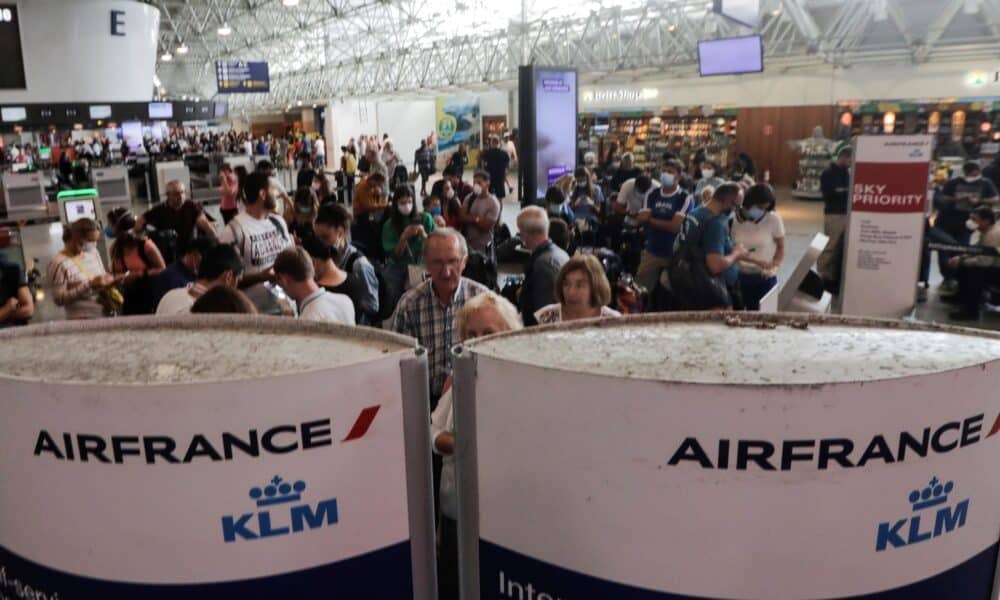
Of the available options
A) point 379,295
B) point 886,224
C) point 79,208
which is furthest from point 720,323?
point 79,208

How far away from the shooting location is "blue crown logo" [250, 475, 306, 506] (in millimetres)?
1296

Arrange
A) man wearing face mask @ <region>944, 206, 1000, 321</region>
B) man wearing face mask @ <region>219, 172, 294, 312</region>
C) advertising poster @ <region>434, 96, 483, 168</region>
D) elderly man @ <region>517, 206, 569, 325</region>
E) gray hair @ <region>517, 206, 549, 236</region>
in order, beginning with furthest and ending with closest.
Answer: advertising poster @ <region>434, 96, 483, 168</region>, man wearing face mask @ <region>944, 206, 1000, 321</region>, man wearing face mask @ <region>219, 172, 294, 312</region>, gray hair @ <region>517, 206, 549, 236</region>, elderly man @ <region>517, 206, 569, 325</region>

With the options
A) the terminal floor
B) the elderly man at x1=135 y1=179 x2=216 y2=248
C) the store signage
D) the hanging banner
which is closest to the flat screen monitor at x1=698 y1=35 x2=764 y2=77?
the terminal floor

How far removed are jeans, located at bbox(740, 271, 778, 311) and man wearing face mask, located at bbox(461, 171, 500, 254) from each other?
8.24 ft

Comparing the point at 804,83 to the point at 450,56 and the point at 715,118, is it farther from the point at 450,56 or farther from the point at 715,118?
the point at 450,56

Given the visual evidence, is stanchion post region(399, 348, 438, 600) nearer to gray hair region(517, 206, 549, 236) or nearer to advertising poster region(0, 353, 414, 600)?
advertising poster region(0, 353, 414, 600)

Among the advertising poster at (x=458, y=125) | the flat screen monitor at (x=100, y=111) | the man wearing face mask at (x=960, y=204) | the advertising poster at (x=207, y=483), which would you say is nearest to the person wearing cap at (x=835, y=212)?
the man wearing face mask at (x=960, y=204)

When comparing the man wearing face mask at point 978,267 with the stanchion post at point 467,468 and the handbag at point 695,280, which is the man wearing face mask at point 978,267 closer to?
the handbag at point 695,280

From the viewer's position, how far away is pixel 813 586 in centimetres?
131

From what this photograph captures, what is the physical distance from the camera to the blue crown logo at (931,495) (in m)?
1.29

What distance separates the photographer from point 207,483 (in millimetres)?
1275

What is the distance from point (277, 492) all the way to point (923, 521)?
108 cm

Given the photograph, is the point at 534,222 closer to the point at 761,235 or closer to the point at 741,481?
the point at 761,235

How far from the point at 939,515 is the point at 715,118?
2341cm
